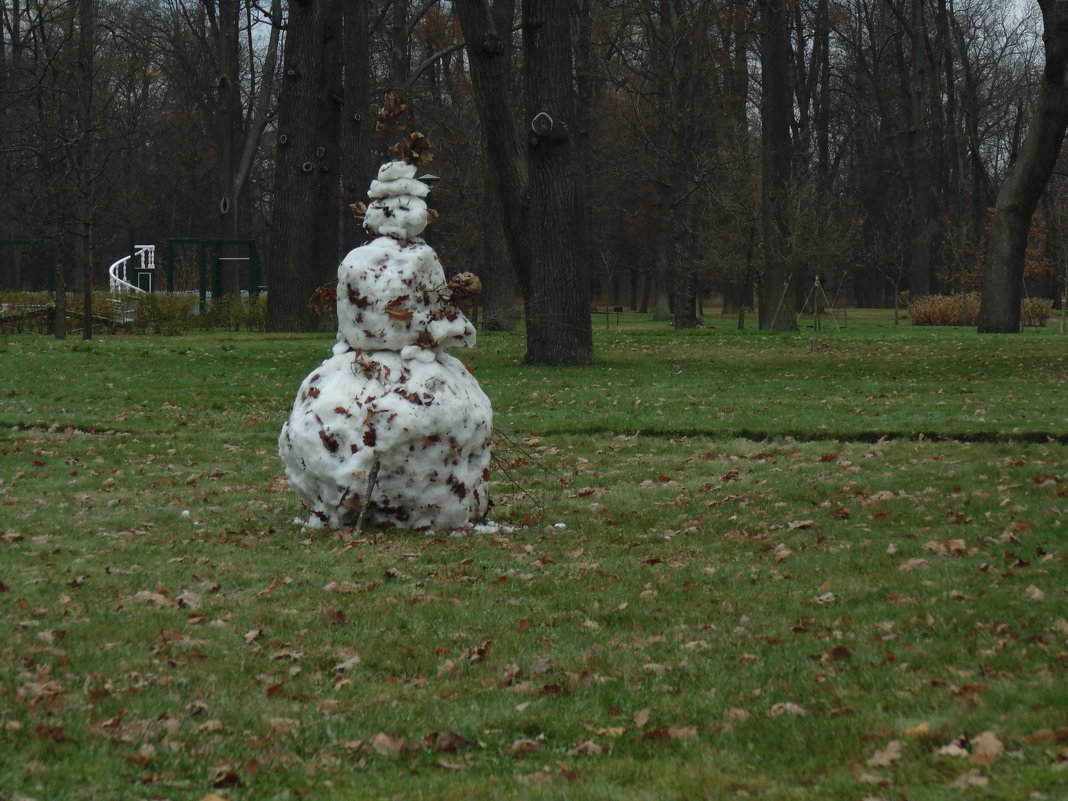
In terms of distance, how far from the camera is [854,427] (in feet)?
42.3

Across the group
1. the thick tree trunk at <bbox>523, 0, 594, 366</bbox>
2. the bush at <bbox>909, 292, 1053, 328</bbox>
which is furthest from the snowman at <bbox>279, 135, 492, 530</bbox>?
the bush at <bbox>909, 292, 1053, 328</bbox>

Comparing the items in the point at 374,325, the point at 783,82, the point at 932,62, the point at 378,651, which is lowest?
the point at 378,651

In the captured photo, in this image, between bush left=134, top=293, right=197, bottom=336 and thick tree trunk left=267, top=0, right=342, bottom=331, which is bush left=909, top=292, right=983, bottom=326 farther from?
bush left=134, top=293, right=197, bottom=336

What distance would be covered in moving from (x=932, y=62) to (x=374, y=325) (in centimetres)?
4155

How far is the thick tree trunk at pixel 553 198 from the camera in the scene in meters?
19.5

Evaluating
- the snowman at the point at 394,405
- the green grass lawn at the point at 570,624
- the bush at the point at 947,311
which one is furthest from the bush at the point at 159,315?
the snowman at the point at 394,405

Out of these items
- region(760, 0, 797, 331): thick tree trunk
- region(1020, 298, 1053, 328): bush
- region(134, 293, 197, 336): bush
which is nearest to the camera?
region(134, 293, 197, 336): bush

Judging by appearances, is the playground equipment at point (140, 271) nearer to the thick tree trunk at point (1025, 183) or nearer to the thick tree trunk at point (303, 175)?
the thick tree trunk at point (303, 175)

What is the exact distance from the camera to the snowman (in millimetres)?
8148

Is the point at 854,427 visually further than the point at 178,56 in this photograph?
No

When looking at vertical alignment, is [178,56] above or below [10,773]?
above

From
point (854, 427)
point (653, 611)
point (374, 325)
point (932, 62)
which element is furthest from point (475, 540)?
point (932, 62)

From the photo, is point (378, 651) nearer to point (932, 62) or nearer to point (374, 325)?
point (374, 325)

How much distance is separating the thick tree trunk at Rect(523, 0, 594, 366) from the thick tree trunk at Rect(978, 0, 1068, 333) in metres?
7.83
